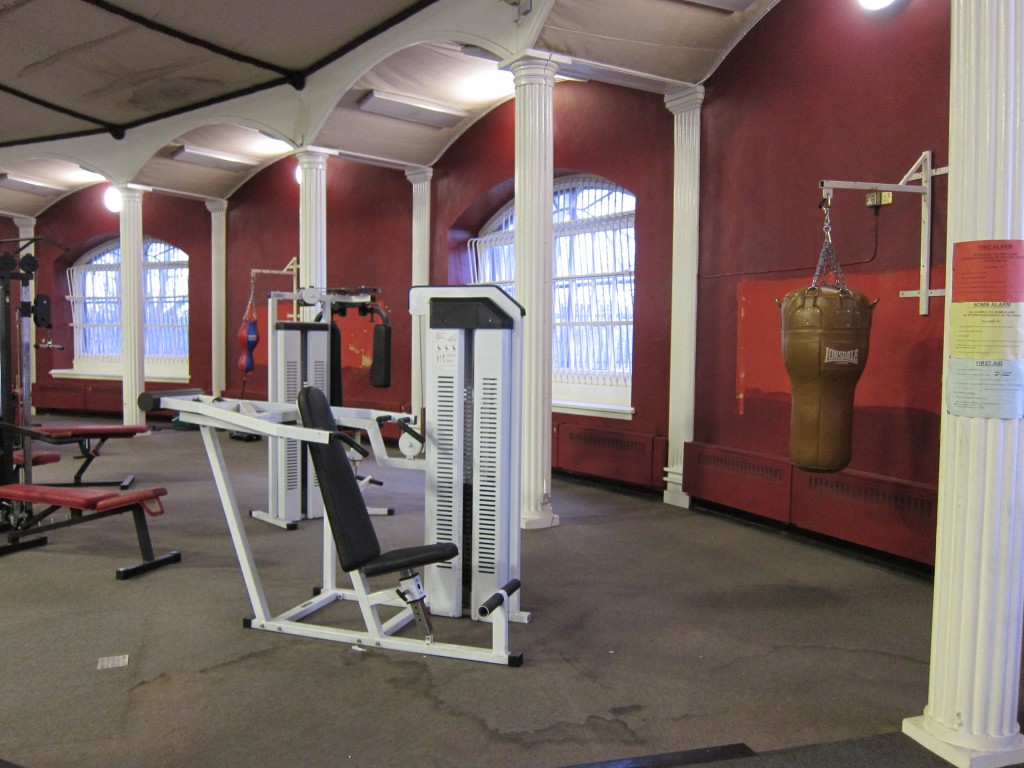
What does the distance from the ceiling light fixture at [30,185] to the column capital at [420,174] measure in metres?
6.47

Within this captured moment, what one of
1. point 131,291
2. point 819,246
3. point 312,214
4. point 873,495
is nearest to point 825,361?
point 873,495

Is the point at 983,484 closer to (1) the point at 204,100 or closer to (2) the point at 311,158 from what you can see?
(2) the point at 311,158

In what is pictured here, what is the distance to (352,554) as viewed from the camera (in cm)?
302

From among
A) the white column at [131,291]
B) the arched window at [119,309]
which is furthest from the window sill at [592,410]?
the arched window at [119,309]

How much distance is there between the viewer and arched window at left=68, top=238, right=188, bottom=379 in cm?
1222

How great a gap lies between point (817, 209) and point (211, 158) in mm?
7813

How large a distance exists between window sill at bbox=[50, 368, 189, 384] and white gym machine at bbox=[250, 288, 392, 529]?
7092 millimetres

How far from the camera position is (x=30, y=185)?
1211 centimetres

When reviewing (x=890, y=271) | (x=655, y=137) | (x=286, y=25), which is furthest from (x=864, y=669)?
(x=286, y=25)

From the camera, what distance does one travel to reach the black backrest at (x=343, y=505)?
9.90 ft

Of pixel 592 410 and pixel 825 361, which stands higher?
pixel 825 361

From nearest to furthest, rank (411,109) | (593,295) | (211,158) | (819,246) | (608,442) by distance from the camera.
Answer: (819,246)
(608,442)
(593,295)
(411,109)
(211,158)

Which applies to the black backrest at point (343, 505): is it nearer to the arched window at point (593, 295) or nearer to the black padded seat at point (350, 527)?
the black padded seat at point (350, 527)

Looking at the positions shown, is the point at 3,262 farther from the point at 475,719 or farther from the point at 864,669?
the point at 864,669
